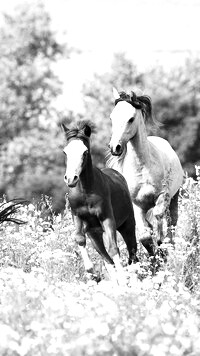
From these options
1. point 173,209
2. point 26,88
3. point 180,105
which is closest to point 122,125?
point 173,209

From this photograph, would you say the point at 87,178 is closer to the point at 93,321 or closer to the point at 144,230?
the point at 144,230

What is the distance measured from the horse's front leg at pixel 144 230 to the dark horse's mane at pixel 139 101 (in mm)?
1000

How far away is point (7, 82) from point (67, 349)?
1100 inches

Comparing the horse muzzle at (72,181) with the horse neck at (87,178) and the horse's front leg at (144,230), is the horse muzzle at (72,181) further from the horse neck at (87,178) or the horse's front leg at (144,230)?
the horse's front leg at (144,230)

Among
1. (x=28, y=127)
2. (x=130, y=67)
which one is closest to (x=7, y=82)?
(x=28, y=127)

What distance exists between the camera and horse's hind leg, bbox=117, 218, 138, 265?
6984mm

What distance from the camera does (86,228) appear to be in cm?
628

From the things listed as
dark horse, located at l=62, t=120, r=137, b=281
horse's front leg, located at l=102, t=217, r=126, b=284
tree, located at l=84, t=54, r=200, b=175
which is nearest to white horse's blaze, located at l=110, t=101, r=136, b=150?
dark horse, located at l=62, t=120, r=137, b=281

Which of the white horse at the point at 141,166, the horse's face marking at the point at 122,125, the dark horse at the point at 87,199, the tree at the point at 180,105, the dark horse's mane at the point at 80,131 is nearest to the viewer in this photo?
the dark horse at the point at 87,199

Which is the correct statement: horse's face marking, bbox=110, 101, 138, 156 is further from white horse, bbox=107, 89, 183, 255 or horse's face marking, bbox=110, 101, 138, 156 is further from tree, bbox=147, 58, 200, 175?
tree, bbox=147, 58, 200, 175

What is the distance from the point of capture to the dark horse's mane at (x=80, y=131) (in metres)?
6.16

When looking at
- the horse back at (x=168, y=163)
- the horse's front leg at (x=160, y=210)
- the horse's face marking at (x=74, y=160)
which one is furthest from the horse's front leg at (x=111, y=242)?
the horse back at (x=168, y=163)

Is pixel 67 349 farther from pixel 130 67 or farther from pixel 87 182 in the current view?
pixel 130 67

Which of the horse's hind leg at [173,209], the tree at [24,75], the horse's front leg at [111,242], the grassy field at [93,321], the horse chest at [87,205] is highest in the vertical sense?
the tree at [24,75]
